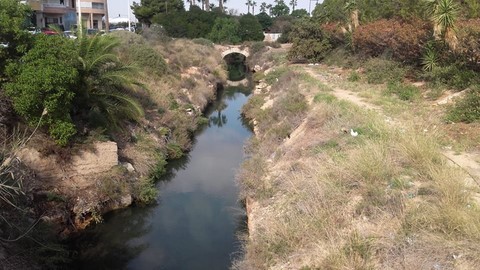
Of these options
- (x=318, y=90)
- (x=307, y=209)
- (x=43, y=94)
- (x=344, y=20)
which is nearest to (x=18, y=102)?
(x=43, y=94)

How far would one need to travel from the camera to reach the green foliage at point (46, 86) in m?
10.9

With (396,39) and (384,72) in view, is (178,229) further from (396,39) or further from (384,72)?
(396,39)

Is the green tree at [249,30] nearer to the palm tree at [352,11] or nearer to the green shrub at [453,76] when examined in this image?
the palm tree at [352,11]

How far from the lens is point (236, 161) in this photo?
18.8 m

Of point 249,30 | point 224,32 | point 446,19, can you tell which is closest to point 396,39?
point 446,19

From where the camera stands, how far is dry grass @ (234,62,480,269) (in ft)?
21.1

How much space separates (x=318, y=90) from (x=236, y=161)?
5.39 m

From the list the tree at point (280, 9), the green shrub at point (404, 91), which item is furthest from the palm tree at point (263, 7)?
the green shrub at point (404, 91)

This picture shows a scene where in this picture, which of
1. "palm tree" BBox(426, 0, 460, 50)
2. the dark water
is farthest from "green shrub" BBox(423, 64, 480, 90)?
the dark water

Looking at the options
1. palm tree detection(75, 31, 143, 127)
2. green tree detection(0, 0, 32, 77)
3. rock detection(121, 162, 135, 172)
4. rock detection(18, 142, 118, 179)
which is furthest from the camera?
rock detection(121, 162, 135, 172)

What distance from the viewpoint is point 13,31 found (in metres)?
11.6

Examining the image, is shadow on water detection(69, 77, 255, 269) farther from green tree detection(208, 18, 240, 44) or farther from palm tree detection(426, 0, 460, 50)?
green tree detection(208, 18, 240, 44)

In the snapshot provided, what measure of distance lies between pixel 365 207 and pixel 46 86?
8251 mm

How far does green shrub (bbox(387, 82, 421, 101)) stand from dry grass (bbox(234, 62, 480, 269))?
18.0 ft
